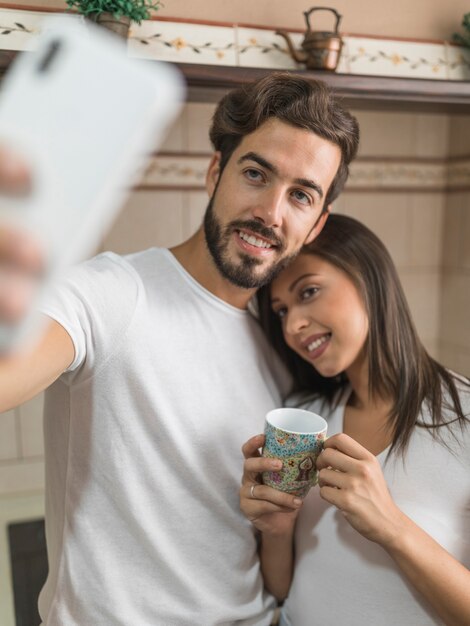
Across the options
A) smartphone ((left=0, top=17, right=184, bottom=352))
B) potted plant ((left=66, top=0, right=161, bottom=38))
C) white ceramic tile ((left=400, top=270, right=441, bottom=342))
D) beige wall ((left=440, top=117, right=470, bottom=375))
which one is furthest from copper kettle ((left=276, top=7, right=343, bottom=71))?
smartphone ((left=0, top=17, right=184, bottom=352))

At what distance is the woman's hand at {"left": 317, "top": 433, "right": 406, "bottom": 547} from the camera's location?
85 centimetres

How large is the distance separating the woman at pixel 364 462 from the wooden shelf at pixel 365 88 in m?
0.41

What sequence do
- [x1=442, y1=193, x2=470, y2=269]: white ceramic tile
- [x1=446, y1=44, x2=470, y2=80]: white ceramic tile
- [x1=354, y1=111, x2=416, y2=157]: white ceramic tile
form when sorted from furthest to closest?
1. [x1=442, y1=193, x2=470, y2=269]: white ceramic tile
2. [x1=354, y1=111, x2=416, y2=157]: white ceramic tile
3. [x1=446, y1=44, x2=470, y2=80]: white ceramic tile

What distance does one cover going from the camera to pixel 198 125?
162cm

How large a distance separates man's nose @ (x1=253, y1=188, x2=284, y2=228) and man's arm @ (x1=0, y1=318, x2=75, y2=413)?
1.27 feet

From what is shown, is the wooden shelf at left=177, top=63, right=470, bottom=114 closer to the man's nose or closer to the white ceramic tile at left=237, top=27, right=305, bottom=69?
the white ceramic tile at left=237, top=27, right=305, bottom=69

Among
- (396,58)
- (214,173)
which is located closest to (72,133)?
(214,173)

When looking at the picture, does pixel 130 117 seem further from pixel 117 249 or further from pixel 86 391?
pixel 117 249

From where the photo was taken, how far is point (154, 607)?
0.94m

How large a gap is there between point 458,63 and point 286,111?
0.96 meters

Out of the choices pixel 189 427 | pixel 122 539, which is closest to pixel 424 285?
pixel 189 427

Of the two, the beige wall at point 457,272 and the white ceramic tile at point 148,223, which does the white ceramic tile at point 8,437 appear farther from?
the beige wall at point 457,272

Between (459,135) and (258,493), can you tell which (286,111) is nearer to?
(258,493)

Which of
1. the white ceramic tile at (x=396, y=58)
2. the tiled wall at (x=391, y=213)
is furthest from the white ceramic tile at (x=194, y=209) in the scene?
the white ceramic tile at (x=396, y=58)
